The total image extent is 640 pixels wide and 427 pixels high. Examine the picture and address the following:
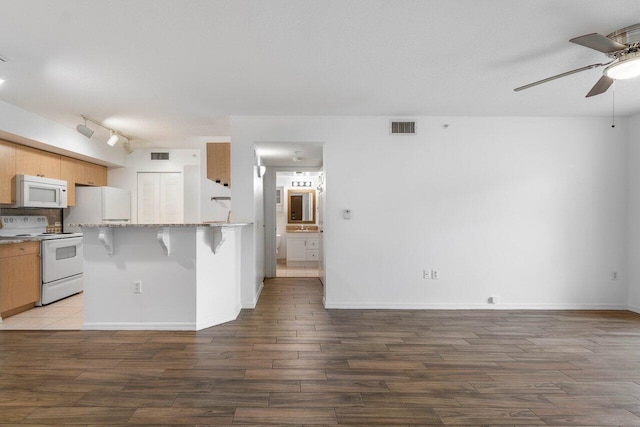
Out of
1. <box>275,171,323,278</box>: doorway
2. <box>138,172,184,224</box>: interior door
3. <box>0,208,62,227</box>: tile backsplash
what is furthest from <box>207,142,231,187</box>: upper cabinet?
<box>275,171,323,278</box>: doorway

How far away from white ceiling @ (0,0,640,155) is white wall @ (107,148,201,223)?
2.24 metres

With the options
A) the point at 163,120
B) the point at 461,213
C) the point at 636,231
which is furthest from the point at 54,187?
the point at 636,231

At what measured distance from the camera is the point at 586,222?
4.40 m

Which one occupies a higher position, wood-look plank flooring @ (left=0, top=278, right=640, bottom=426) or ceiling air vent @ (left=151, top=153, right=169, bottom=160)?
ceiling air vent @ (left=151, top=153, right=169, bottom=160)

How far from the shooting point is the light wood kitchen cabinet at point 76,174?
17.4 feet

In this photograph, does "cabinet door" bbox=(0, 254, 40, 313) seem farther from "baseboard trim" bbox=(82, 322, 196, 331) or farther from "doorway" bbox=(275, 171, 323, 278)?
Answer: "doorway" bbox=(275, 171, 323, 278)

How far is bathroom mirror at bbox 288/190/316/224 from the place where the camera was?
8.37 metres

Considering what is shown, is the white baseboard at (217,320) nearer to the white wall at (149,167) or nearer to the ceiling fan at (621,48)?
the white wall at (149,167)

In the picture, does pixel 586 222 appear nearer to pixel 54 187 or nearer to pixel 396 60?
pixel 396 60

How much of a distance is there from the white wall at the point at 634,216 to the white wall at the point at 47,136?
290 inches

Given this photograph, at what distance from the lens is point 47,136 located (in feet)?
14.7

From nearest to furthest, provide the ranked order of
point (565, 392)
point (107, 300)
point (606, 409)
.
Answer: point (606, 409) < point (565, 392) < point (107, 300)

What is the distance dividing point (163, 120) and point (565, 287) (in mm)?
5906

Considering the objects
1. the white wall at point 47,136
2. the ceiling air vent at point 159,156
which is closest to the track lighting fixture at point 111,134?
the white wall at point 47,136
